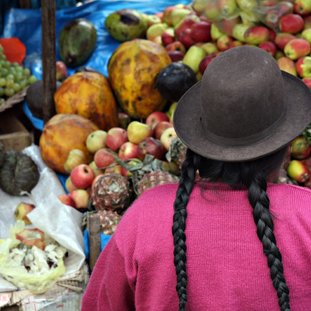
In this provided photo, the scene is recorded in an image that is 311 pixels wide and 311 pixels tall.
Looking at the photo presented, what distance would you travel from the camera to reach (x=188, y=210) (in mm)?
1333

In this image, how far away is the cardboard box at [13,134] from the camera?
4.29 m

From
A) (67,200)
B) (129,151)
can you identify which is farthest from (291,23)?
(67,200)

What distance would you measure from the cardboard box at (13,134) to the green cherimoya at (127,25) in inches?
49.2

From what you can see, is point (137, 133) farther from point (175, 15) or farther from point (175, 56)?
point (175, 15)

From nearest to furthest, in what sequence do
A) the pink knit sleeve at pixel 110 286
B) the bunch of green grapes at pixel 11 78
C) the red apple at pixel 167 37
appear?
the pink knit sleeve at pixel 110 286
the red apple at pixel 167 37
the bunch of green grapes at pixel 11 78

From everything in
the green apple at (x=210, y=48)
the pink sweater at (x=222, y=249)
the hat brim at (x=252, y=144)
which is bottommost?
the green apple at (x=210, y=48)

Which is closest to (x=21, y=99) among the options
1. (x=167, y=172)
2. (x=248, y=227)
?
(x=167, y=172)

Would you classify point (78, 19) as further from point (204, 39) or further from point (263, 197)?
point (263, 197)

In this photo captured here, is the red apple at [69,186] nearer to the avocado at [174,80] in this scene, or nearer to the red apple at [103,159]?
the red apple at [103,159]

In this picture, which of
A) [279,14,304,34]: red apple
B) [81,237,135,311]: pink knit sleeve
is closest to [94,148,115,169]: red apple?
[279,14,304,34]: red apple

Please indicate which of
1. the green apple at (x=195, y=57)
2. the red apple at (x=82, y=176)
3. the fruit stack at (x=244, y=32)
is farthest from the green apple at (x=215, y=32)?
the red apple at (x=82, y=176)

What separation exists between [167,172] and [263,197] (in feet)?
5.56

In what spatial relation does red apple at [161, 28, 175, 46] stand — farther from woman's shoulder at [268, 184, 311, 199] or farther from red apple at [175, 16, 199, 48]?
woman's shoulder at [268, 184, 311, 199]

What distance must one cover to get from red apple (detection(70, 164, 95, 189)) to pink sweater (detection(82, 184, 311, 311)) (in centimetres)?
192
